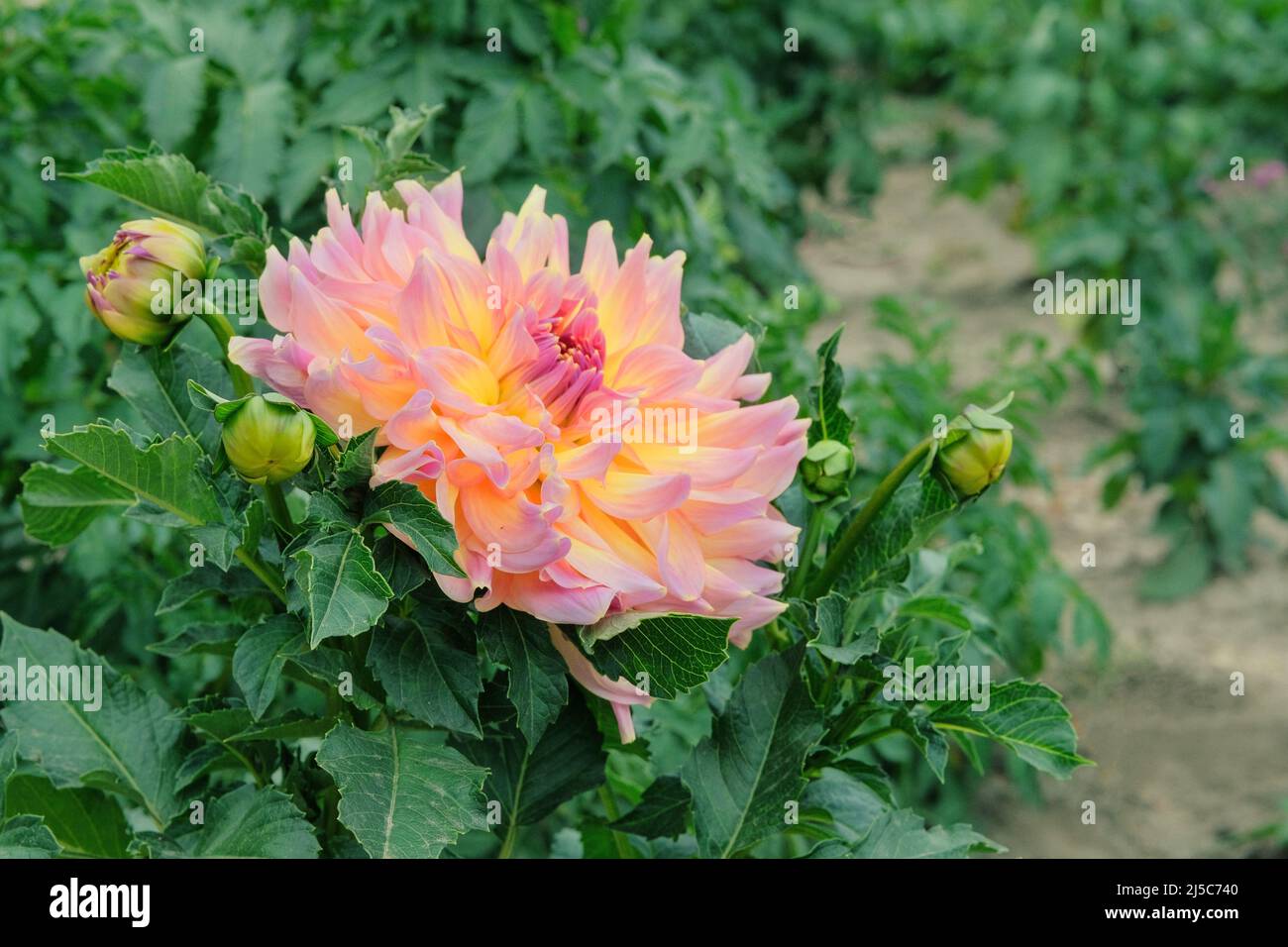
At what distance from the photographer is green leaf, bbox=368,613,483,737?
76 centimetres

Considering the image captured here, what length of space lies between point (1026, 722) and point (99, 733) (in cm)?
55

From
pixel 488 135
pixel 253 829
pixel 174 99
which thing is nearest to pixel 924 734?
pixel 253 829

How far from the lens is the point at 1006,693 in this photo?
861 millimetres

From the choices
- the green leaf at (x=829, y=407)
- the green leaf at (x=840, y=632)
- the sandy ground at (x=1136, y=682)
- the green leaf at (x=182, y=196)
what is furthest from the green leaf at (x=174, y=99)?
the sandy ground at (x=1136, y=682)

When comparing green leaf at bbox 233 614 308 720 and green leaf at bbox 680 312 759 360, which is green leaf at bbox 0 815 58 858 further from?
green leaf at bbox 680 312 759 360

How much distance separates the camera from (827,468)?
873 mm

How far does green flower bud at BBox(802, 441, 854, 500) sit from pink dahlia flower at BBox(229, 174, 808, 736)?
0.07m

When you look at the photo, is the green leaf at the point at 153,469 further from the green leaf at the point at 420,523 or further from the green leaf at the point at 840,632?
the green leaf at the point at 840,632

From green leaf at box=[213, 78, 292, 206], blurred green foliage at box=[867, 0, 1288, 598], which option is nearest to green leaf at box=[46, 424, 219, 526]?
green leaf at box=[213, 78, 292, 206]

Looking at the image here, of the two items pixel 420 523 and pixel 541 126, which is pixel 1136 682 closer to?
pixel 541 126

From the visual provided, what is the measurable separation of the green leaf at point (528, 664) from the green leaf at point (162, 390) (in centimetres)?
22

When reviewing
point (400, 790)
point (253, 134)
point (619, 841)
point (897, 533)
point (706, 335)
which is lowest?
point (619, 841)

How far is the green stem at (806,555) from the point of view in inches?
35.4

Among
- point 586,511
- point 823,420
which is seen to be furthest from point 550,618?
point 823,420
